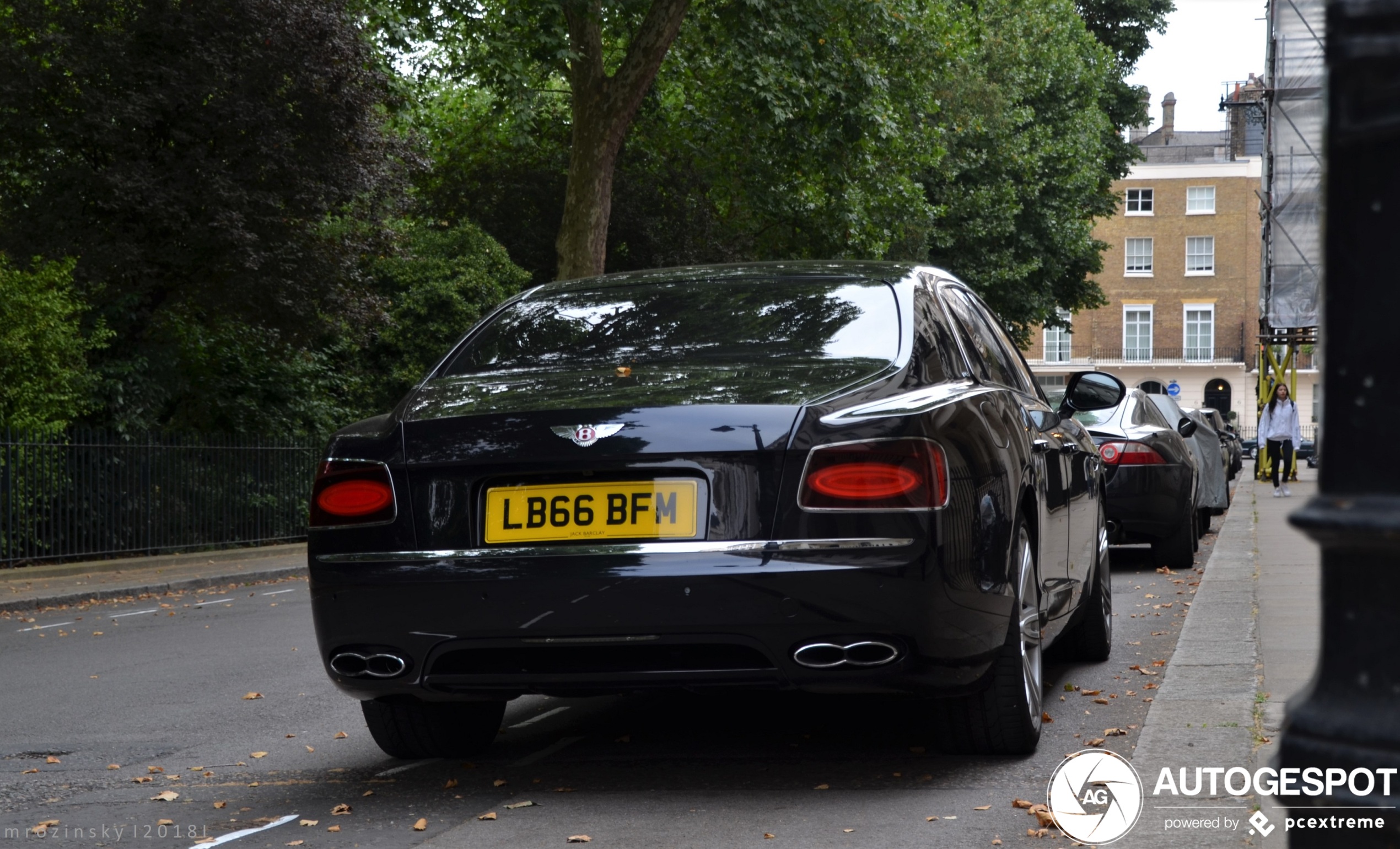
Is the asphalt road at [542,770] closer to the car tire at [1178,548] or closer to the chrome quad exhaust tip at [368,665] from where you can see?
the chrome quad exhaust tip at [368,665]

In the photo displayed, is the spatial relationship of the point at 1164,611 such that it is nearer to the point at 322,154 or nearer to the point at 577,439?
the point at 577,439

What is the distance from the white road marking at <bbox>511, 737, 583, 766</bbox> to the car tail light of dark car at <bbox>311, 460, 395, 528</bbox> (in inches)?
43.1

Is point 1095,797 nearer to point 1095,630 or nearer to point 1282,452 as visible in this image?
point 1095,630

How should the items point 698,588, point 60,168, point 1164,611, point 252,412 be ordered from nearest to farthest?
point 698,588
point 1164,611
point 60,168
point 252,412

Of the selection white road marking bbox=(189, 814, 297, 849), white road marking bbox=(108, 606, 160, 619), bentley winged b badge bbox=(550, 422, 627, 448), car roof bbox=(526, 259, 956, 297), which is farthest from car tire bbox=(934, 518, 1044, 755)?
white road marking bbox=(108, 606, 160, 619)

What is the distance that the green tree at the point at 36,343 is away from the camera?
1644 cm

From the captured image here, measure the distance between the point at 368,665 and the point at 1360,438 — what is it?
3.57 meters

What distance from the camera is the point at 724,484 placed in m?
4.28

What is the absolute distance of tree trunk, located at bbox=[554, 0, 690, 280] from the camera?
20984 mm

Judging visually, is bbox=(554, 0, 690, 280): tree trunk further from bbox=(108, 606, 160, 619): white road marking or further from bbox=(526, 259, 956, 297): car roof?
bbox=(526, 259, 956, 297): car roof

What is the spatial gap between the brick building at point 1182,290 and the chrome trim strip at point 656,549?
74.5 m

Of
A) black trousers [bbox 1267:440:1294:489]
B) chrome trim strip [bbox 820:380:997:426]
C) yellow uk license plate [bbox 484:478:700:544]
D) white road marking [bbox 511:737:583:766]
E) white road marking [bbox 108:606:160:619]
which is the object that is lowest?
white road marking [bbox 108:606:160:619]

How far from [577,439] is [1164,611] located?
239 inches

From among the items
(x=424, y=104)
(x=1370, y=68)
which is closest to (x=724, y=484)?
(x=1370, y=68)
